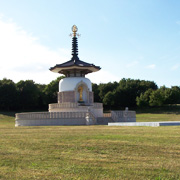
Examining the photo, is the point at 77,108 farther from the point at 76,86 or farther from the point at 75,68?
the point at 75,68

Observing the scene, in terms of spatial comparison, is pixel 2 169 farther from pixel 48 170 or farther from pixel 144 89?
pixel 144 89

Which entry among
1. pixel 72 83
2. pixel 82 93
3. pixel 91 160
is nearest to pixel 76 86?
pixel 72 83

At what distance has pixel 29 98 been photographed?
67.1 metres

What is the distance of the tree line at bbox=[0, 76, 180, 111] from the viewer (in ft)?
208

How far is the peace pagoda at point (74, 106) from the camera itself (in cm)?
2975

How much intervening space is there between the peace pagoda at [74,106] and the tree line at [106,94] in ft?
92.2

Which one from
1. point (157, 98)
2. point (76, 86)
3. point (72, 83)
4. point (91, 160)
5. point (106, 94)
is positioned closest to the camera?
point (91, 160)

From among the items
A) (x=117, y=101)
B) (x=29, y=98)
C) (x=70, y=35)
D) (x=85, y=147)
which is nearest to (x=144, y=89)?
(x=117, y=101)

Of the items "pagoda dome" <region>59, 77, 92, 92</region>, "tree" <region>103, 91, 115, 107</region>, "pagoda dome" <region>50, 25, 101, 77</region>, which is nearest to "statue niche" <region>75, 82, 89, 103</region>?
"pagoda dome" <region>59, 77, 92, 92</region>

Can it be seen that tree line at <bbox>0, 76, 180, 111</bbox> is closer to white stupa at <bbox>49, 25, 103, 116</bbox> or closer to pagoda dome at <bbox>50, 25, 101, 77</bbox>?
pagoda dome at <bbox>50, 25, 101, 77</bbox>

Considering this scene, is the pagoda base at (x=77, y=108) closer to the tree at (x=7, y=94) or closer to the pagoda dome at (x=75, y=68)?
the pagoda dome at (x=75, y=68)

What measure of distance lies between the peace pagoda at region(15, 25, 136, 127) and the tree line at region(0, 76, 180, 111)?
92.2 feet

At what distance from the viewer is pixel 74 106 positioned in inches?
1319

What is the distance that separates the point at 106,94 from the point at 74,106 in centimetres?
3592
